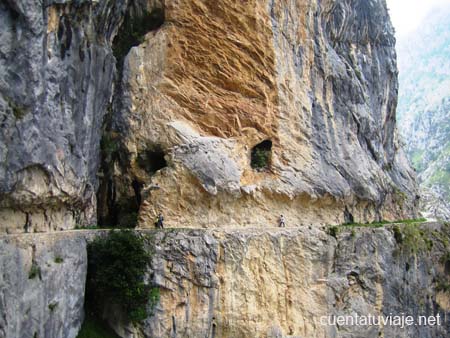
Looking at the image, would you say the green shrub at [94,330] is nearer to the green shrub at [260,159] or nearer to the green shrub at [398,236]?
the green shrub at [260,159]

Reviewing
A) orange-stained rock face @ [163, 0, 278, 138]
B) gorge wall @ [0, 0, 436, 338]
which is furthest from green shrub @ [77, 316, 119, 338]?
orange-stained rock face @ [163, 0, 278, 138]

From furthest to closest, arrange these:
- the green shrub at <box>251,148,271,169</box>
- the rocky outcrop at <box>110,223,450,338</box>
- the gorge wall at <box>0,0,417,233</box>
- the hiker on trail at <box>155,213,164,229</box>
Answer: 1. the green shrub at <box>251,148,271,169</box>
2. the hiker on trail at <box>155,213,164,229</box>
3. the rocky outcrop at <box>110,223,450,338</box>
4. the gorge wall at <box>0,0,417,233</box>

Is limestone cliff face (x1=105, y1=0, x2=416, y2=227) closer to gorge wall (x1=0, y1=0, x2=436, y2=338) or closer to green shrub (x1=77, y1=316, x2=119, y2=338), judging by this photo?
gorge wall (x1=0, y1=0, x2=436, y2=338)

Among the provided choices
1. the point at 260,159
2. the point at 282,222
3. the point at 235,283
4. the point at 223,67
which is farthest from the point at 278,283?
the point at 223,67

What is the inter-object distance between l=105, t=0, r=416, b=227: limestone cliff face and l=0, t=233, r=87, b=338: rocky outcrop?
510 centimetres

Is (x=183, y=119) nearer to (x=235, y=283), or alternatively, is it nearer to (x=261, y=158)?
(x=261, y=158)

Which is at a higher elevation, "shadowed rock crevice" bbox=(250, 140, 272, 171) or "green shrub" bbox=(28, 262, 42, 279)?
"shadowed rock crevice" bbox=(250, 140, 272, 171)

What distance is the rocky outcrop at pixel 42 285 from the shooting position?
12.9 meters

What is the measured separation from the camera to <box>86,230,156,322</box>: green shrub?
671 inches

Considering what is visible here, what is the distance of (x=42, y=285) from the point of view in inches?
559

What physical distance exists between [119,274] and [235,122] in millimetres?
9858

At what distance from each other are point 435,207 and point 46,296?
215 ft

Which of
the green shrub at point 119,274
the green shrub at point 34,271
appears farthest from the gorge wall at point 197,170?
the green shrub at point 119,274

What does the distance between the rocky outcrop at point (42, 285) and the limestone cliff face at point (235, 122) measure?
510 cm
